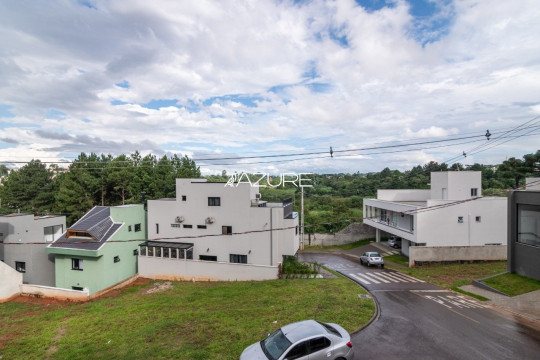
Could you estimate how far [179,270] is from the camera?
Result: 2459cm

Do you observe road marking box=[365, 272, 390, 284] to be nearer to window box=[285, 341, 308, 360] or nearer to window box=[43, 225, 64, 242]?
window box=[285, 341, 308, 360]

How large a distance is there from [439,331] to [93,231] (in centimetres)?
2535

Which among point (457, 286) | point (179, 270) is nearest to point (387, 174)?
point (457, 286)

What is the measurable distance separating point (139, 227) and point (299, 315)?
20.1 meters

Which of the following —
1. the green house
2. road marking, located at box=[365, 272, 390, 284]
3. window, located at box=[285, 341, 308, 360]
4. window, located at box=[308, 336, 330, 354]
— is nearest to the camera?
window, located at box=[285, 341, 308, 360]

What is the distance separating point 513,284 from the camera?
58.4ft

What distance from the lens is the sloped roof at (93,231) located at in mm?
23344

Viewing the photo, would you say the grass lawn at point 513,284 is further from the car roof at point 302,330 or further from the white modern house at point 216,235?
the car roof at point 302,330

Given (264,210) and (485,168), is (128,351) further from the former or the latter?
(485,168)

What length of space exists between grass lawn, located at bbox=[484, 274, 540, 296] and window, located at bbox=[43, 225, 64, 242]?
Answer: 40.2m

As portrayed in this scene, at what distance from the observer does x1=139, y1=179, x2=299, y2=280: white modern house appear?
925 inches

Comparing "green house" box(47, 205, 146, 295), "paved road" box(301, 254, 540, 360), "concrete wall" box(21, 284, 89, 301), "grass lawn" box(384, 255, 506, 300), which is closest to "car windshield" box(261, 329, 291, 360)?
"paved road" box(301, 254, 540, 360)

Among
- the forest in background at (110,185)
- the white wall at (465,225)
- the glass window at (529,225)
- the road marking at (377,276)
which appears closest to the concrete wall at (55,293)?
the forest in background at (110,185)

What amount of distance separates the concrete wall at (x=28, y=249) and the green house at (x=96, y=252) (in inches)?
105
